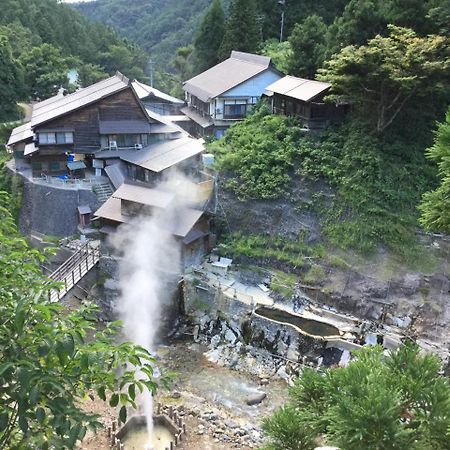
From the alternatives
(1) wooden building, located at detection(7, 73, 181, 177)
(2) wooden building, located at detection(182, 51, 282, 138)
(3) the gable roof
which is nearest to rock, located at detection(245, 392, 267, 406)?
(1) wooden building, located at detection(7, 73, 181, 177)

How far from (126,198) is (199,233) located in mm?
4051

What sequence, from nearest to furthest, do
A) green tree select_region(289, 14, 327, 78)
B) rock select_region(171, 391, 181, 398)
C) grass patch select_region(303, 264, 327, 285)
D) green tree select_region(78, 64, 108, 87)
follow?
rock select_region(171, 391, 181, 398), grass patch select_region(303, 264, 327, 285), green tree select_region(289, 14, 327, 78), green tree select_region(78, 64, 108, 87)

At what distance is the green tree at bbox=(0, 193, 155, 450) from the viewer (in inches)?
145

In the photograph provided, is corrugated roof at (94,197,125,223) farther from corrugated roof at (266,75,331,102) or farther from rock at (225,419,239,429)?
corrugated roof at (266,75,331,102)

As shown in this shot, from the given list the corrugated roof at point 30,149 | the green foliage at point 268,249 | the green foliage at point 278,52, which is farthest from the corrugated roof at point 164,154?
the green foliage at point 278,52

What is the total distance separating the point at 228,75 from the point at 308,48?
18.3 ft

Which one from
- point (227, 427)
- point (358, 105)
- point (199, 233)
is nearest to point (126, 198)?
point (199, 233)

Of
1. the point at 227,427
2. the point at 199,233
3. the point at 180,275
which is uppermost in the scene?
the point at 199,233

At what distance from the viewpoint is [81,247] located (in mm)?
26641

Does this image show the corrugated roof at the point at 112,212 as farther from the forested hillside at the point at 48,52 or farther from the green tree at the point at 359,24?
the forested hillside at the point at 48,52

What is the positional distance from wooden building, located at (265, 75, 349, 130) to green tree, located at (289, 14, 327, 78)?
9.08 ft

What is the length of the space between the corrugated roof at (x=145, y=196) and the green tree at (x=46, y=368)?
19957 mm

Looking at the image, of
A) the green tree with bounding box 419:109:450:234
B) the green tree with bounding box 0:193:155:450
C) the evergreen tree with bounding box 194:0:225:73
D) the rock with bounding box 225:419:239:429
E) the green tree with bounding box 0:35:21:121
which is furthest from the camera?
the evergreen tree with bounding box 194:0:225:73

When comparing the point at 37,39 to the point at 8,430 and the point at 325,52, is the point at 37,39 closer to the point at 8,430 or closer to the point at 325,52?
the point at 325,52
